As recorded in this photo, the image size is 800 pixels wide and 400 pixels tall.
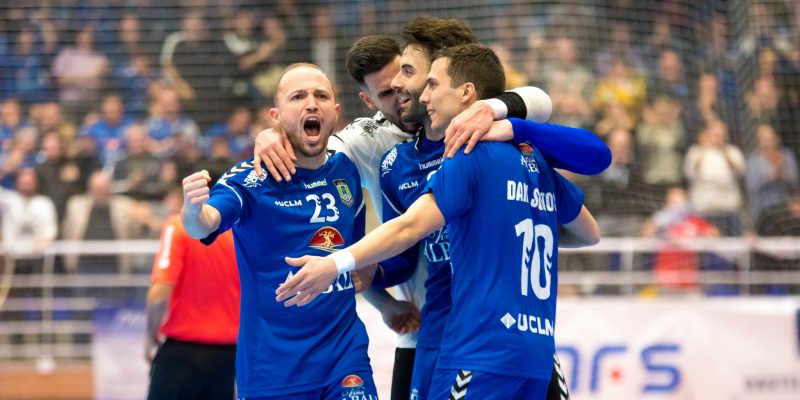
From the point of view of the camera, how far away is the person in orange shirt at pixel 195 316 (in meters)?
6.57

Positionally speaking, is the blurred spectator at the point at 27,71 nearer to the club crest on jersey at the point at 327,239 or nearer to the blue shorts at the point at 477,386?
the club crest on jersey at the point at 327,239

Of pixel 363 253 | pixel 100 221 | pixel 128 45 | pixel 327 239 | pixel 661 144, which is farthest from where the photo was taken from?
pixel 128 45

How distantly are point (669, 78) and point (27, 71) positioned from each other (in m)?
7.37

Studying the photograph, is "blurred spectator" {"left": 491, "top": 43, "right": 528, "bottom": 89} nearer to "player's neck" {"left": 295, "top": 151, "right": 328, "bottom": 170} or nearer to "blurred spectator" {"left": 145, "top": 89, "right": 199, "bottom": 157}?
"blurred spectator" {"left": 145, "top": 89, "right": 199, "bottom": 157}

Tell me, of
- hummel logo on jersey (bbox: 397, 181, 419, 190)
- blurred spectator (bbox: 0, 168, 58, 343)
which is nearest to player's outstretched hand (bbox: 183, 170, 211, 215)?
hummel logo on jersey (bbox: 397, 181, 419, 190)

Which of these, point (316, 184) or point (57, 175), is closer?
point (316, 184)

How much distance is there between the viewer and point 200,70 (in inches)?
518

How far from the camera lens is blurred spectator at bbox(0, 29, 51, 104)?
13172 millimetres

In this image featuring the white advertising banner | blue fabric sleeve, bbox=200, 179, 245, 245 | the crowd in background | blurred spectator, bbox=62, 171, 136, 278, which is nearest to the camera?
blue fabric sleeve, bbox=200, 179, 245, 245

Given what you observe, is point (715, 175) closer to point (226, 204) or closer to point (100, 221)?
point (100, 221)

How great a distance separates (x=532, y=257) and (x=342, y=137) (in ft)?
4.68

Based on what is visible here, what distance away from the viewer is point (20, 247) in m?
10.4

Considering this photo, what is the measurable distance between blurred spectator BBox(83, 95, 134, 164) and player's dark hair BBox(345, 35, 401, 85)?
24.9 ft

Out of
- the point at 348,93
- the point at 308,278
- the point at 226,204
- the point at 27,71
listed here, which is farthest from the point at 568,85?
the point at 308,278
